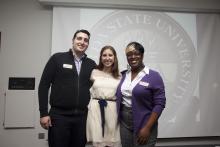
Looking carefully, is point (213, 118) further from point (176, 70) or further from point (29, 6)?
point (29, 6)

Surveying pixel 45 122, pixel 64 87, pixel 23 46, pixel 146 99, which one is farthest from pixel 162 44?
pixel 45 122

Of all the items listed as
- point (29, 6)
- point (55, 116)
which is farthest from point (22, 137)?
point (29, 6)

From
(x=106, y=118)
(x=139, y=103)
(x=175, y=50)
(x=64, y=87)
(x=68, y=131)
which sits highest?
(x=175, y=50)

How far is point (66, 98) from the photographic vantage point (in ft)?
6.03

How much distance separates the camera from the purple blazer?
1710 mm

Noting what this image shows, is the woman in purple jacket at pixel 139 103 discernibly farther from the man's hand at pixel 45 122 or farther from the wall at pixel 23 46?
the wall at pixel 23 46

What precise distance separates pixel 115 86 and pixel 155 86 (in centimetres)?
37

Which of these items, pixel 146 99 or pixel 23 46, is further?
pixel 23 46

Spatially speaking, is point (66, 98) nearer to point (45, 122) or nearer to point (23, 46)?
point (45, 122)

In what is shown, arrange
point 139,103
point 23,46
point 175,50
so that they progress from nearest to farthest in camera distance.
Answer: point 139,103, point 23,46, point 175,50

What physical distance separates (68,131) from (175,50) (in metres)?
2.19

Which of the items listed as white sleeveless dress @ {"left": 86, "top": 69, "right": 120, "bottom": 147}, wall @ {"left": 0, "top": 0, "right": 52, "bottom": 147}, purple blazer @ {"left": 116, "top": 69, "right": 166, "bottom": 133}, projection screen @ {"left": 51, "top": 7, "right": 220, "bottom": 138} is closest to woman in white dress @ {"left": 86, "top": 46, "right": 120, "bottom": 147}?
white sleeveless dress @ {"left": 86, "top": 69, "right": 120, "bottom": 147}

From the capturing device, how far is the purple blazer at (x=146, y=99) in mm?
1710

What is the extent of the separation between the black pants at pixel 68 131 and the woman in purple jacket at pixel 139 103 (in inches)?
13.5
